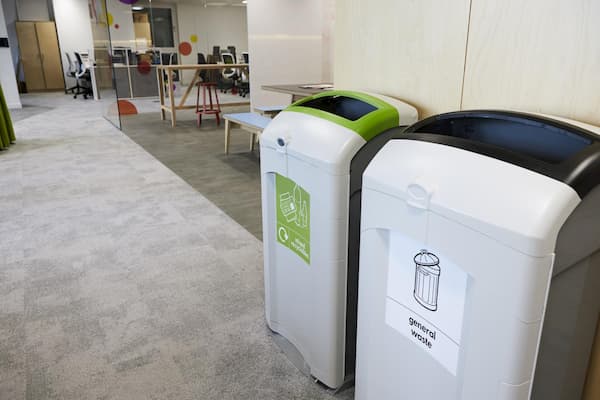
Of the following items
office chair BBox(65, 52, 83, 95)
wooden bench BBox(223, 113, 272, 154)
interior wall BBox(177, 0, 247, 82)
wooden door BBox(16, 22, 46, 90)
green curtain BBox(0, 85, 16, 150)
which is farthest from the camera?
interior wall BBox(177, 0, 247, 82)

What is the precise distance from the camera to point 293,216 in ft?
5.42

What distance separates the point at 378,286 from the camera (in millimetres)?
1227

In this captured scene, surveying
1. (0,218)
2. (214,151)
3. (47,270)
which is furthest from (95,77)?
(47,270)

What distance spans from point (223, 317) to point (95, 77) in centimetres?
1003

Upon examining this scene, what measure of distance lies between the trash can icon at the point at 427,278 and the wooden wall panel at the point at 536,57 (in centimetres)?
50

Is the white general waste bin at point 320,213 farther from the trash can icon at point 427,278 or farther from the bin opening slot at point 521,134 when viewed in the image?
the trash can icon at point 427,278

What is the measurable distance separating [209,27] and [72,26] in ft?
12.7

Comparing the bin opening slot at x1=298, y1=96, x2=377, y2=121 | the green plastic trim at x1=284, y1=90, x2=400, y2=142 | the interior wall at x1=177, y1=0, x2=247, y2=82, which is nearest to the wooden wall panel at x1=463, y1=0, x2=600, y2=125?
the green plastic trim at x1=284, y1=90, x2=400, y2=142

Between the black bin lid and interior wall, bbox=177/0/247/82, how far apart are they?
13.7 meters

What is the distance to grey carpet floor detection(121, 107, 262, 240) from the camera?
3.66 m

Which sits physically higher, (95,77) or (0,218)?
(95,77)

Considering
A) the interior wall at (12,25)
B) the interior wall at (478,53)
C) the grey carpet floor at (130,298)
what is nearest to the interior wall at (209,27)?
the interior wall at (12,25)

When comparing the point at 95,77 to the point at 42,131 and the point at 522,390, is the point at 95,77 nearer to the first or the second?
the point at 42,131

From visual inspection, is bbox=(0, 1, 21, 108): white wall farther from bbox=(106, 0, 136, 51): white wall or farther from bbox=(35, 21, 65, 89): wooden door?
bbox=(35, 21, 65, 89): wooden door
